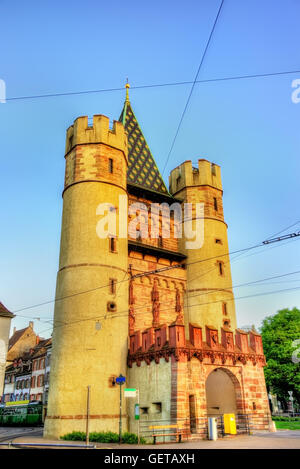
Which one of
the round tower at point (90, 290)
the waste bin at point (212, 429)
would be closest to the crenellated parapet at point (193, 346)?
the round tower at point (90, 290)

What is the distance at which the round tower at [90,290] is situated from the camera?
20.5 metres

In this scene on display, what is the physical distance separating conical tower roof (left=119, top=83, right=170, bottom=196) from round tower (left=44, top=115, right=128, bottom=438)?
3831 mm

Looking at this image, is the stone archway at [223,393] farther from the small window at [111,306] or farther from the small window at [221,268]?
the small window at [221,268]

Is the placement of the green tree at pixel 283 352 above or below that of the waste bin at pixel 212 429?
above

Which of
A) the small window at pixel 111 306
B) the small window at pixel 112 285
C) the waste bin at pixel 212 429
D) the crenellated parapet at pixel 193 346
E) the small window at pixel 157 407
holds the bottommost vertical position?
the waste bin at pixel 212 429

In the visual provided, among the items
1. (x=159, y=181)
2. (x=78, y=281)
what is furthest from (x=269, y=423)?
(x=159, y=181)

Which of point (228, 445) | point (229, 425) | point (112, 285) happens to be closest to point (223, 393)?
point (229, 425)

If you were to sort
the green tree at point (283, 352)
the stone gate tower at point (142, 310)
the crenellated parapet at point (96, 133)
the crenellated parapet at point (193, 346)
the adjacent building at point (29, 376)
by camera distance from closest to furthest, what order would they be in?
the crenellated parapet at point (193, 346) → the stone gate tower at point (142, 310) → the crenellated parapet at point (96, 133) → the green tree at point (283, 352) → the adjacent building at point (29, 376)

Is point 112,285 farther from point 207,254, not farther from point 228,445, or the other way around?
point 228,445

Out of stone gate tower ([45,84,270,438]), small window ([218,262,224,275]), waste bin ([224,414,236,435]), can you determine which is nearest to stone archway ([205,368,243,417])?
stone gate tower ([45,84,270,438])

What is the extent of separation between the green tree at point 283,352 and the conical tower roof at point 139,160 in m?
19.0

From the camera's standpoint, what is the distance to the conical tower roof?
3141cm

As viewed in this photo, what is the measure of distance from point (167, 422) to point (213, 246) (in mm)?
13241
